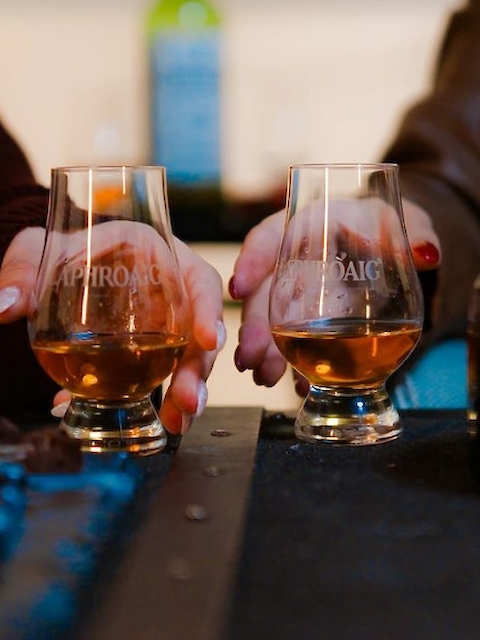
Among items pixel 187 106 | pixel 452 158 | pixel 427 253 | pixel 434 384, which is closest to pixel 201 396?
pixel 427 253

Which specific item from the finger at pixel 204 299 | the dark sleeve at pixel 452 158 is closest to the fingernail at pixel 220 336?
the finger at pixel 204 299

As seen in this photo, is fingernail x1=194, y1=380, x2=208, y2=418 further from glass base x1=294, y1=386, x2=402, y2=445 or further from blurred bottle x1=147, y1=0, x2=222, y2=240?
blurred bottle x1=147, y1=0, x2=222, y2=240

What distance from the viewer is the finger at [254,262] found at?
759 millimetres

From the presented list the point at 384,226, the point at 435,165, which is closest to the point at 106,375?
the point at 384,226

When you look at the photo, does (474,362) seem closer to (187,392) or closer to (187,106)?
(187,392)

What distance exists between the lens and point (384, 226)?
645 millimetres

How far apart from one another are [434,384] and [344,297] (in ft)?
1.52

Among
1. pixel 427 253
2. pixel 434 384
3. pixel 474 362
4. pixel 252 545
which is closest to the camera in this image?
pixel 252 545

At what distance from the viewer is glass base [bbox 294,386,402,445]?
63cm

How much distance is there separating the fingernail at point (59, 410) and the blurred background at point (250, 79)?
4.17ft

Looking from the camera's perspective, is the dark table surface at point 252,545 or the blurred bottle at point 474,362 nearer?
the dark table surface at point 252,545

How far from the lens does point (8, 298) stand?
26.7 inches

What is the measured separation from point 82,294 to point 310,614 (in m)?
0.30

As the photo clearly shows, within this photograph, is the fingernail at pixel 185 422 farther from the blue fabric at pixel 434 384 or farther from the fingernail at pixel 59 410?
the blue fabric at pixel 434 384
